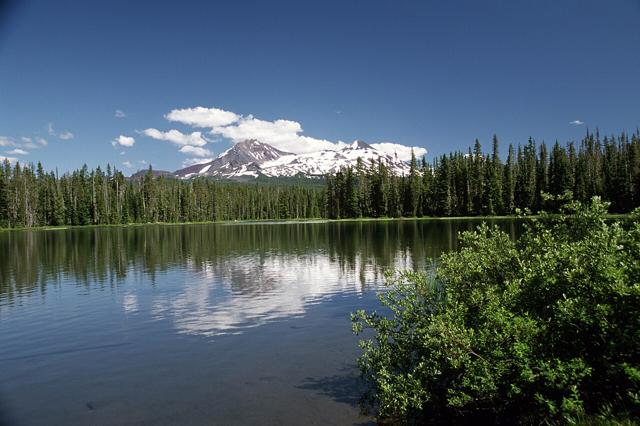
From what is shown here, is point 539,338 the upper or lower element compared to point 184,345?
upper

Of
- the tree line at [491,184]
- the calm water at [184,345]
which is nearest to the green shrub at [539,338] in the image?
the calm water at [184,345]

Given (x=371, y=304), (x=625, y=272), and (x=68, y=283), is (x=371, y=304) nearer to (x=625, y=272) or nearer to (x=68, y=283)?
(x=625, y=272)

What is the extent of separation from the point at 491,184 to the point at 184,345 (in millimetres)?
148575

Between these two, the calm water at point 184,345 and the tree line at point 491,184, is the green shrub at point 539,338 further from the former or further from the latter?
the tree line at point 491,184

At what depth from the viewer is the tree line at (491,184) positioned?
13488 centimetres

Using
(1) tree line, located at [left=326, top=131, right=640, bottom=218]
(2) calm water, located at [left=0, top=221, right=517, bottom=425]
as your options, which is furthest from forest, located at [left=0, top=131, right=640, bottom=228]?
(2) calm water, located at [left=0, top=221, right=517, bottom=425]

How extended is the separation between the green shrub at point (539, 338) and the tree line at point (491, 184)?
134676 mm

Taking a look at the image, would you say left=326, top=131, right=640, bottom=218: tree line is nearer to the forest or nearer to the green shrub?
Answer: the forest

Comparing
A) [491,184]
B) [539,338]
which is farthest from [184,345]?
[491,184]

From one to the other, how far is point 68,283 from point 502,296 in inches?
1498

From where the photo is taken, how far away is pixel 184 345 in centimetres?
1998

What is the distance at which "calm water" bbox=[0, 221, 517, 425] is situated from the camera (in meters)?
13.7

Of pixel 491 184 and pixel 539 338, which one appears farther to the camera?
pixel 491 184

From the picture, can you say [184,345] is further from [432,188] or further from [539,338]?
[432,188]
